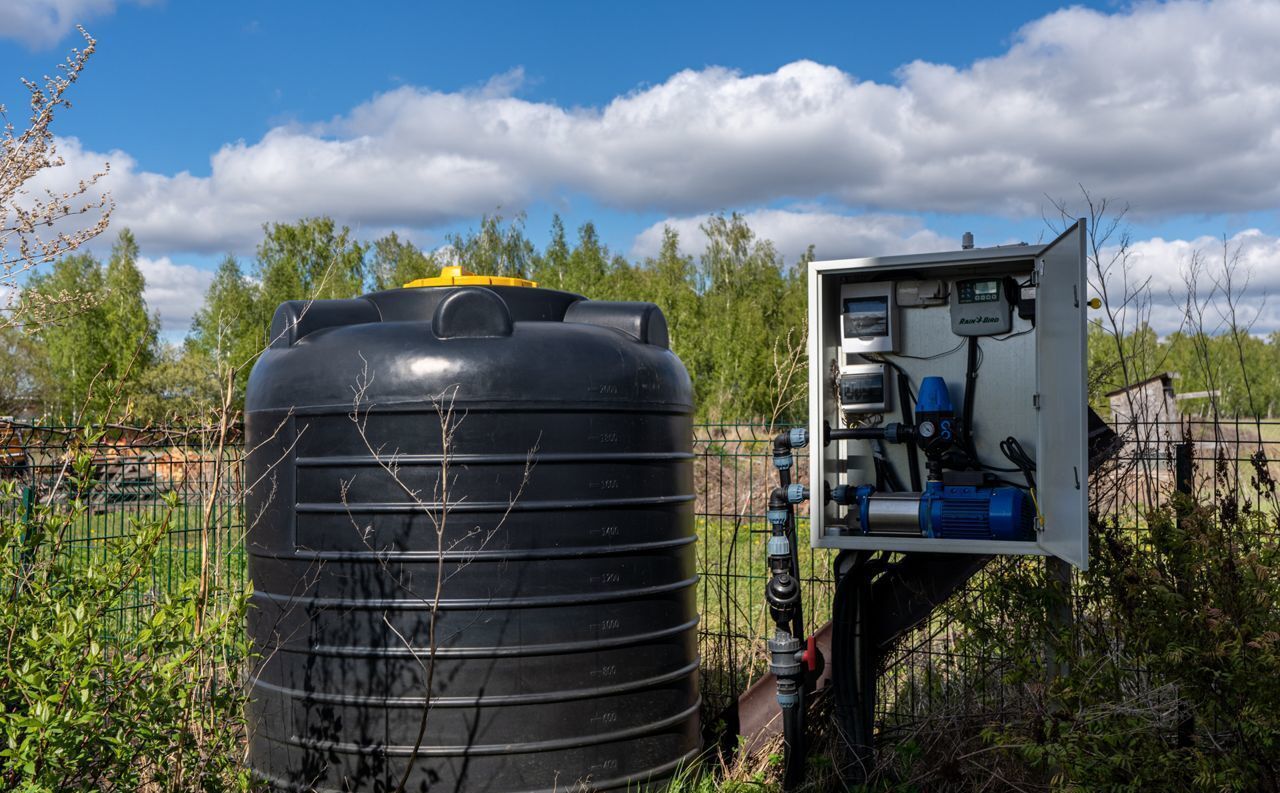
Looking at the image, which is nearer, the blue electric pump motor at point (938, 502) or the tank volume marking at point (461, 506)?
the tank volume marking at point (461, 506)

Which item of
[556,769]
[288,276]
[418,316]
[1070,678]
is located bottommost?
[556,769]

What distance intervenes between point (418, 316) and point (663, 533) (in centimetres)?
144

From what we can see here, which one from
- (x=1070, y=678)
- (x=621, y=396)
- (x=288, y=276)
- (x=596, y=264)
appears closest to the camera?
(x=1070, y=678)

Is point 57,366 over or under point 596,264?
under

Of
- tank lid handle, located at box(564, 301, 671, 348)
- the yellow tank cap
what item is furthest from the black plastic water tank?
the yellow tank cap

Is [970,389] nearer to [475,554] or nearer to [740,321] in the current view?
[475,554]

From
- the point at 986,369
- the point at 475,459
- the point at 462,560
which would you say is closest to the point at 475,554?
the point at 462,560

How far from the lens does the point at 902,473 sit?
5.34 metres

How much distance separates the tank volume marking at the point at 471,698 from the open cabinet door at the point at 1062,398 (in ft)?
5.79

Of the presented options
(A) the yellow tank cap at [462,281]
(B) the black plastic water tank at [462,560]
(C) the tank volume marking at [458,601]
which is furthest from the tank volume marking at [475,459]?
(A) the yellow tank cap at [462,281]

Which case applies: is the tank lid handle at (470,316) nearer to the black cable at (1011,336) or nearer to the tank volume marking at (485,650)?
the tank volume marking at (485,650)

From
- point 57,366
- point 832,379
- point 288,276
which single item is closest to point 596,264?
point 288,276

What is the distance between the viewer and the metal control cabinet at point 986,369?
4094 mm

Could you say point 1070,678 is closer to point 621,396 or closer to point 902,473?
point 902,473
